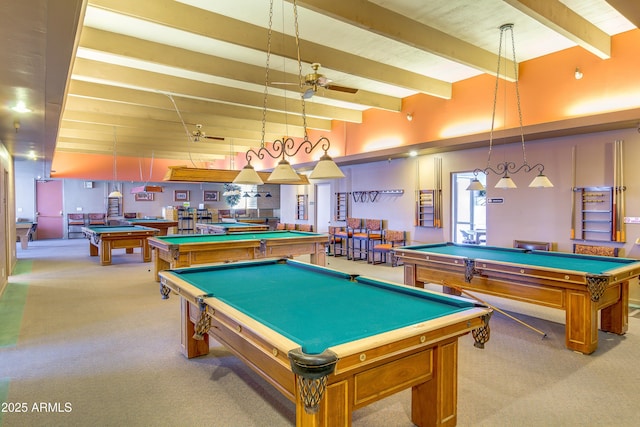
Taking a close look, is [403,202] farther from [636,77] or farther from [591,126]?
[636,77]

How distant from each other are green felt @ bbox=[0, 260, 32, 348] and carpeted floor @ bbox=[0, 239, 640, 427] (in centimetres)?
2

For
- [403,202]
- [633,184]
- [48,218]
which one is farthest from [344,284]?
[48,218]

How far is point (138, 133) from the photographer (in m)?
9.89

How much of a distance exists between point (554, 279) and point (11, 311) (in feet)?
22.0

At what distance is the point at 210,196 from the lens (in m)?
17.8

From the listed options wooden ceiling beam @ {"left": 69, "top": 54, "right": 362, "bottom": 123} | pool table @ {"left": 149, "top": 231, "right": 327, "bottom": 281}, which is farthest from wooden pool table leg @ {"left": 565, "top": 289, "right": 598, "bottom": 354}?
wooden ceiling beam @ {"left": 69, "top": 54, "right": 362, "bottom": 123}

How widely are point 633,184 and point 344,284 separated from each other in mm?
4987

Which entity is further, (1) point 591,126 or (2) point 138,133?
(2) point 138,133

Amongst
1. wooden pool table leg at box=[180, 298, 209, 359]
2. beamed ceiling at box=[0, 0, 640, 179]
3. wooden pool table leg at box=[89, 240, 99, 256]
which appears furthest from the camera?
wooden pool table leg at box=[89, 240, 99, 256]

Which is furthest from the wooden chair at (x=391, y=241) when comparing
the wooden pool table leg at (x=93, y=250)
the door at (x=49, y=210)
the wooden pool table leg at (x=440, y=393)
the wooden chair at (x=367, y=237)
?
the door at (x=49, y=210)

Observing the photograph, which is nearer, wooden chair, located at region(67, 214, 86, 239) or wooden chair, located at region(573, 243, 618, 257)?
wooden chair, located at region(573, 243, 618, 257)

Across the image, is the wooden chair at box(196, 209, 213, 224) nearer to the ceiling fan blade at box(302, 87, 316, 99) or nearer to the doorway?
the doorway

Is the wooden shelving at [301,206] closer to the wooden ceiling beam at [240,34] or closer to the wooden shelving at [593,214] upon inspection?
the wooden ceiling beam at [240,34]

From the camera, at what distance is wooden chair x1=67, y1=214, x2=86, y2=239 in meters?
15.0
